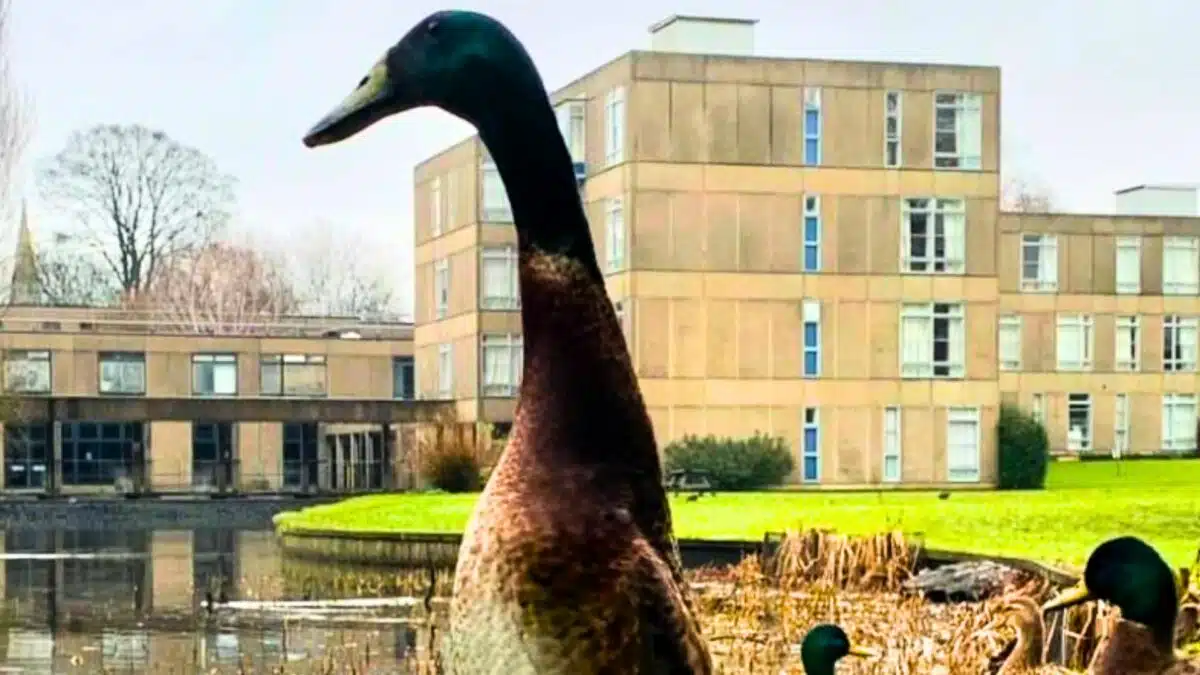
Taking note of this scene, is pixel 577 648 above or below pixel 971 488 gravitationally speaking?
above

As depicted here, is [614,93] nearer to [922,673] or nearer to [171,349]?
[171,349]

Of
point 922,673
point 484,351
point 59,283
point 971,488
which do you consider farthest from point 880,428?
point 59,283

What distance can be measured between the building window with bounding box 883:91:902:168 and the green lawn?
31.1ft

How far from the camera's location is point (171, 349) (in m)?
60.0

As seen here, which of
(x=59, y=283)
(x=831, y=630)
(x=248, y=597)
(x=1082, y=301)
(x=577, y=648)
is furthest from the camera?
(x=59, y=283)

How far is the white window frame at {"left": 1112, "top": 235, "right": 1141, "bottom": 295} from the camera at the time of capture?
205 ft

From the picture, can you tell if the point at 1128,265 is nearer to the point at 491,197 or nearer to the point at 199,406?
the point at 491,197

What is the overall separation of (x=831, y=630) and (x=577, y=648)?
203 inches

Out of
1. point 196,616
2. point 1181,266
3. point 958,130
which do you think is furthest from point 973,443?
point 196,616

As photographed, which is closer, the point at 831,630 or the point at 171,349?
the point at 831,630

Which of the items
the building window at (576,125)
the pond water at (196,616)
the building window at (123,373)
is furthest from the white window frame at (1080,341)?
the pond water at (196,616)

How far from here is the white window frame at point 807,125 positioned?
1700 inches

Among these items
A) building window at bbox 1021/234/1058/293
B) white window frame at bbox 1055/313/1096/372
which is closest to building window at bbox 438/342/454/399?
building window at bbox 1021/234/1058/293

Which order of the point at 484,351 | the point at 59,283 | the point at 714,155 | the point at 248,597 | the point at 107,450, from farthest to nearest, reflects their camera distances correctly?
the point at 59,283 → the point at 107,450 → the point at 484,351 → the point at 714,155 → the point at 248,597
